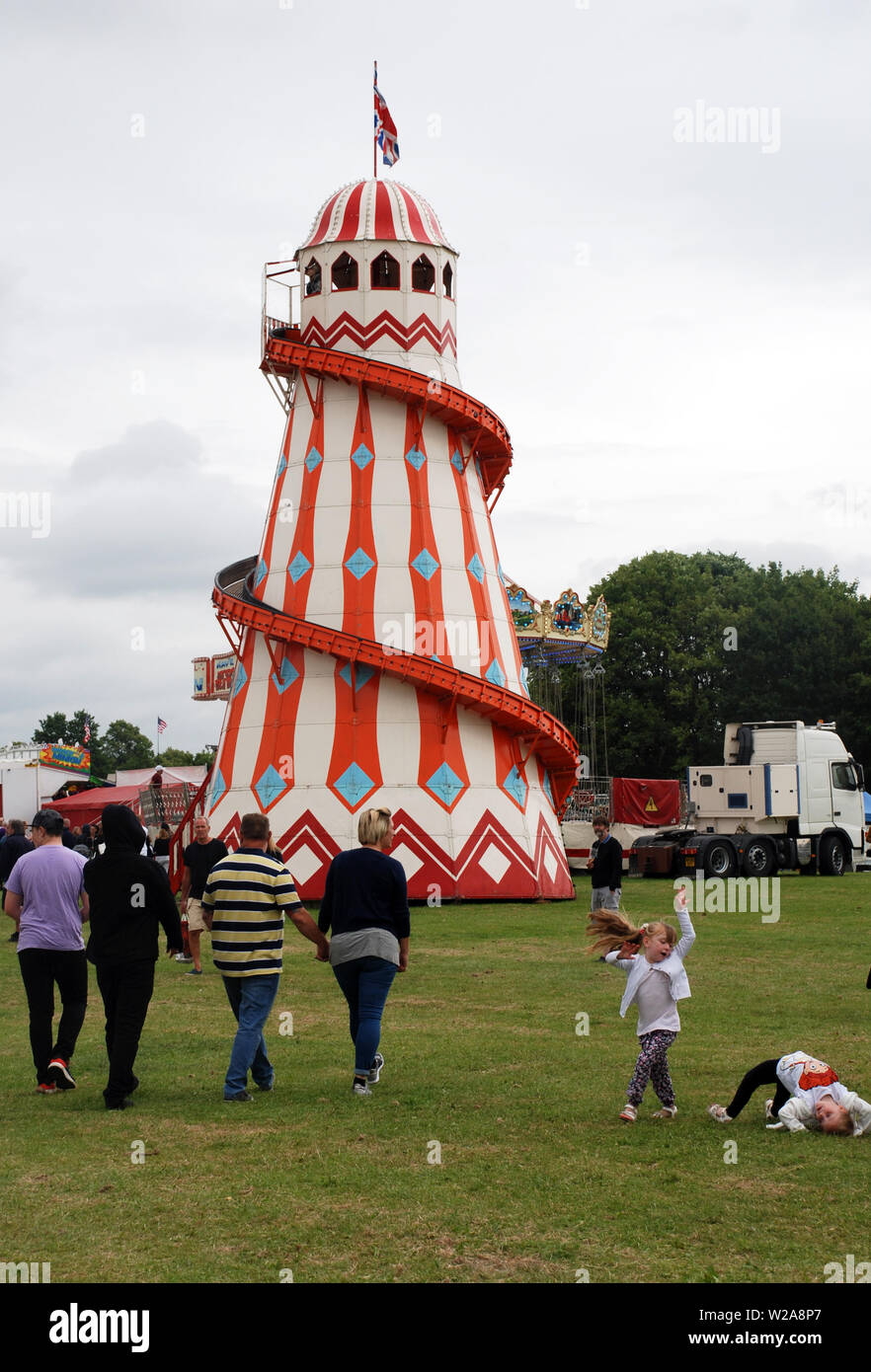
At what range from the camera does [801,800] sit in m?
39.8

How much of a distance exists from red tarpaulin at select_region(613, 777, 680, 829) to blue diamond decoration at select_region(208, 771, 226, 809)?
13.3m

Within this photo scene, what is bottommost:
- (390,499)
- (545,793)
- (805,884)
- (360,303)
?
(805,884)

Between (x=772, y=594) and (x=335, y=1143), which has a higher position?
(x=772, y=594)

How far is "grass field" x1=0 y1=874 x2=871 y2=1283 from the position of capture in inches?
277

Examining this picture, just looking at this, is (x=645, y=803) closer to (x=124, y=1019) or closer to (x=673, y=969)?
(x=673, y=969)

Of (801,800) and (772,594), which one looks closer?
(801,800)

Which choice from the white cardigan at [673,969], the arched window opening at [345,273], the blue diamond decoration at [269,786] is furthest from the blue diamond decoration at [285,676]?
the white cardigan at [673,969]

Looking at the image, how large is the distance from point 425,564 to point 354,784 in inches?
202

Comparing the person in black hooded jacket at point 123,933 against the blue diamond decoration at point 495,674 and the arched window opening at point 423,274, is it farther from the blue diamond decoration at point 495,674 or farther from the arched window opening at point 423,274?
the arched window opening at point 423,274

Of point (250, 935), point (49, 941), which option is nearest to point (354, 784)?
point (49, 941)
